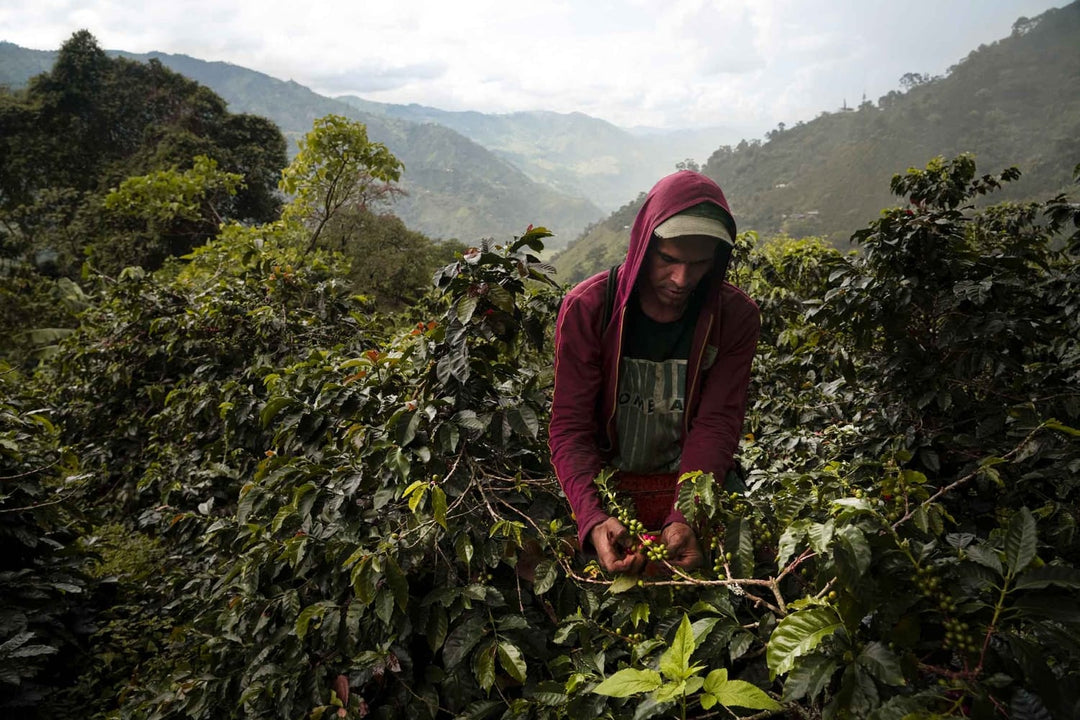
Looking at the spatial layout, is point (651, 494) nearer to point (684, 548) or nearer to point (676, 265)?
point (684, 548)

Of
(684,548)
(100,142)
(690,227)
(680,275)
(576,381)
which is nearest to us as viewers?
(684,548)

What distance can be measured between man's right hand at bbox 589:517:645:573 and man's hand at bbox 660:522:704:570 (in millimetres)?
111

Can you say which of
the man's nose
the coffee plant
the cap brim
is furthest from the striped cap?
the coffee plant

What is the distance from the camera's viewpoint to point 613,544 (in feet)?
4.87

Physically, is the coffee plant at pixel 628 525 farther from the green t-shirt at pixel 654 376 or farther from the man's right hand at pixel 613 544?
the green t-shirt at pixel 654 376

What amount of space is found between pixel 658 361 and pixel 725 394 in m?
0.27

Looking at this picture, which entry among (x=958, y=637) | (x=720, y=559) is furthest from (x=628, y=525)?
(x=958, y=637)

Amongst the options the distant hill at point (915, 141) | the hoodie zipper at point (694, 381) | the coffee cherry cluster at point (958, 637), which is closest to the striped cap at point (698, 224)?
the hoodie zipper at point (694, 381)

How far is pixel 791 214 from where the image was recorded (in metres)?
74.1

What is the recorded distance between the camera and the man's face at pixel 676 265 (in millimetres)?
1680

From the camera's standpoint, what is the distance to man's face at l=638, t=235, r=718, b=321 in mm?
1680

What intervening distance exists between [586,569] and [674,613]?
10.8 inches

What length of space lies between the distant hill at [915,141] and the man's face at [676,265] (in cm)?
6329

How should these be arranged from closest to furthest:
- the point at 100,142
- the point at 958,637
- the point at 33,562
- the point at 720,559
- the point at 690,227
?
1. the point at 958,637
2. the point at 720,559
3. the point at 690,227
4. the point at 33,562
5. the point at 100,142
